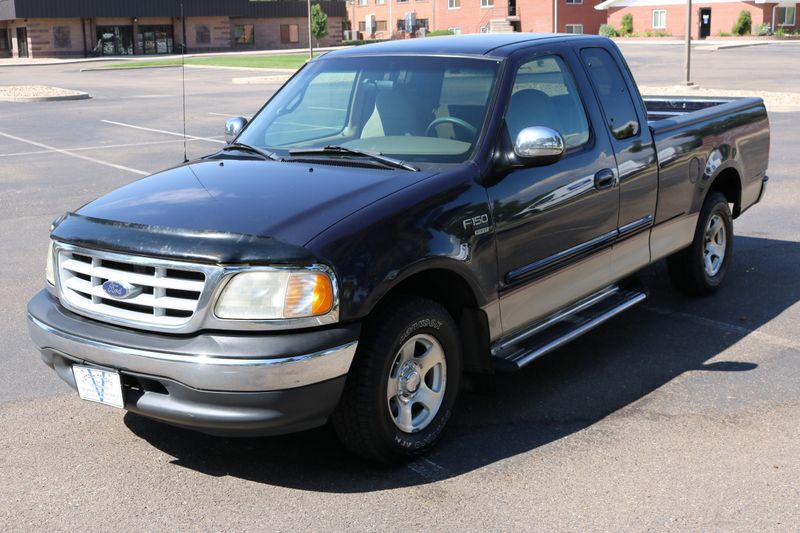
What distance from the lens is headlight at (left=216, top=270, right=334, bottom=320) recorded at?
4.03 metres

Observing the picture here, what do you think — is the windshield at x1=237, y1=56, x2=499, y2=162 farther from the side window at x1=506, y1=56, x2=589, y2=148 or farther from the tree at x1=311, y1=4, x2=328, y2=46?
the tree at x1=311, y1=4, x2=328, y2=46

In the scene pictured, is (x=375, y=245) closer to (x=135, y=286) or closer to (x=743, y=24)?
(x=135, y=286)

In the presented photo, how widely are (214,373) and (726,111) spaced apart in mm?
4963

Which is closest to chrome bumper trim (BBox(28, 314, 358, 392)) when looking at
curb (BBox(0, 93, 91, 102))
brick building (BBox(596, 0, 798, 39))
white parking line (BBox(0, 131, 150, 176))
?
white parking line (BBox(0, 131, 150, 176))

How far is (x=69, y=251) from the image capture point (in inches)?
178

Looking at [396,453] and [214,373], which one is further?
[396,453]

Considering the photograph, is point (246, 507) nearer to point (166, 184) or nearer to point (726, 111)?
point (166, 184)

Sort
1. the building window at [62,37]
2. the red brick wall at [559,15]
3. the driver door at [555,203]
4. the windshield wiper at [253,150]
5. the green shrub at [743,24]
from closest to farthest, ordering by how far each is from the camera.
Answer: the driver door at [555,203] → the windshield wiper at [253,150] → the green shrub at [743,24] → the building window at [62,37] → the red brick wall at [559,15]

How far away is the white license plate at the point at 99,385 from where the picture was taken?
4.22 metres

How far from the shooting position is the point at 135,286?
13.9 ft

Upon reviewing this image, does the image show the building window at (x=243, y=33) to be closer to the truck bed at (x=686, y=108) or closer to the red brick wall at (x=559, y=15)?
the red brick wall at (x=559, y=15)

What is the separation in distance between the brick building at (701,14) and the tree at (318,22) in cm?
2054

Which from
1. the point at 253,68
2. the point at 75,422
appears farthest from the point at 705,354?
the point at 253,68

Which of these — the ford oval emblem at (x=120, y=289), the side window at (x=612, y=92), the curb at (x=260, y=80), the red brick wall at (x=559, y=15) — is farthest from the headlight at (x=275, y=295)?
the red brick wall at (x=559, y=15)
